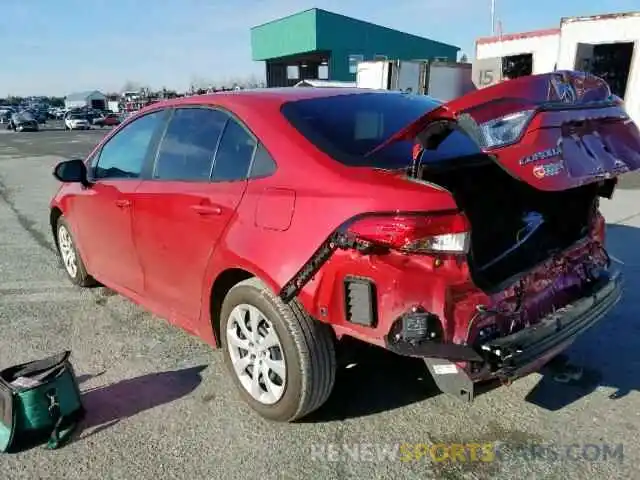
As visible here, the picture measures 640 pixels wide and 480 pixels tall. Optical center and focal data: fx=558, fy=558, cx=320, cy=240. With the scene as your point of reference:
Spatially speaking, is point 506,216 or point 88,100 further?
point 88,100

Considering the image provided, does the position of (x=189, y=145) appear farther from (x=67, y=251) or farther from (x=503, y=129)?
(x=67, y=251)

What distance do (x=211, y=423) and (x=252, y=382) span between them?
0.96 ft

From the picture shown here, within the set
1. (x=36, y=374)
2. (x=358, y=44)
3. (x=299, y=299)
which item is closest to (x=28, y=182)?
(x=36, y=374)

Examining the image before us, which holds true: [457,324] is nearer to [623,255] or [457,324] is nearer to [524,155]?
[524,155]

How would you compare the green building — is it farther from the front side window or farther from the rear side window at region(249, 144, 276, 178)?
the rear side window at region(249, 144, 276, 178)

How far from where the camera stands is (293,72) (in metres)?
47.6

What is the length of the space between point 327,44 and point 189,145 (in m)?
36.4

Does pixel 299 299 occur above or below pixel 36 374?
above

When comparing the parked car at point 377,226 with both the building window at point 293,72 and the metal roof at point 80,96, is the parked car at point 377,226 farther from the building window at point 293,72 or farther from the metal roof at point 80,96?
the metal roof at point 80,96

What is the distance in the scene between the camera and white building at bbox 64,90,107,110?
8681cm

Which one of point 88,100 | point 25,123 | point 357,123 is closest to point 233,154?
point 357,123

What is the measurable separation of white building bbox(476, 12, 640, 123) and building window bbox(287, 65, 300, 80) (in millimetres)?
30353

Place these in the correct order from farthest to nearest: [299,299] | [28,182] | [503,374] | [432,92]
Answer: [432,92]
[28,182]
[299,299]
[503,374]

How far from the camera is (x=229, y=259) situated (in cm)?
284
